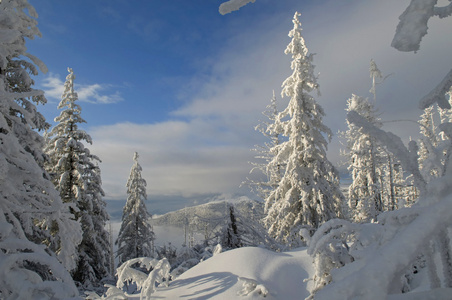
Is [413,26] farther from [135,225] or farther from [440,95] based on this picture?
[135,225]

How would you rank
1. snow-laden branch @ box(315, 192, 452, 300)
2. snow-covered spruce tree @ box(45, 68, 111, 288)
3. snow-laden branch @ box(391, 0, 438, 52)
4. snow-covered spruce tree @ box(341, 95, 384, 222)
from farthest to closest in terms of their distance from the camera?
snow-covered spruce tree @ box(341, 95, 384, 222) < snow-covered spruce tree @ box(45, 68, 111, 288) < snow-laden branch @ box(391, 0, 438, 52) < snow-laden branch @ box(315, 192, 452, 300)

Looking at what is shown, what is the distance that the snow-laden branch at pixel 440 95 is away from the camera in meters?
1.09

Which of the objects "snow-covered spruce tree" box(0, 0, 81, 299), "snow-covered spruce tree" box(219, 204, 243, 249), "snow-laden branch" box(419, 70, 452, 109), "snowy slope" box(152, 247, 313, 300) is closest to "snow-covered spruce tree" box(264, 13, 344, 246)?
"snow-covered spruce tree" box(219, 204, 243, 249)

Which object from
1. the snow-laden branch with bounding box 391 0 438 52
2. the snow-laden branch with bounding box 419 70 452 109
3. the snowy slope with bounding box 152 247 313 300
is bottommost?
the snowy slope with bounding box 152 247 313 300

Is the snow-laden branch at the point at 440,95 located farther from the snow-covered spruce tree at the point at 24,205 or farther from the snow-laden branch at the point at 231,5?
the snow-covered spruce tree at the point at 24,205

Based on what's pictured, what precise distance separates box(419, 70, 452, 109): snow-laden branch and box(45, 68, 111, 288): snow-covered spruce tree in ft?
57.3

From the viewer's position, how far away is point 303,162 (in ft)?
48.4

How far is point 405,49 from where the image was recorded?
3.32ft

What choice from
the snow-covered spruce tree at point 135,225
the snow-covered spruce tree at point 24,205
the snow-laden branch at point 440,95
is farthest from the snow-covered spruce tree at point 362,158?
the snow-laden branch at point 440,95

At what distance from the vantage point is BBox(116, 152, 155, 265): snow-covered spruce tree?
81.3 feet

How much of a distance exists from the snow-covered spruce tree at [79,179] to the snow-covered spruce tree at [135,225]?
23.6ft

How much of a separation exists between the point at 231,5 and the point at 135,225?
87.2 feet

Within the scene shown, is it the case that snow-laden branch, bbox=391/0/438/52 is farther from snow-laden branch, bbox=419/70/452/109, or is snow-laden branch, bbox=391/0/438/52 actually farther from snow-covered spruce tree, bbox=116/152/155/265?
snow-covered spruce tree, bbox=116/152/155/265

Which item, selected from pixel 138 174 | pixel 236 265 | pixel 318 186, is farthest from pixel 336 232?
pixel 138 174
